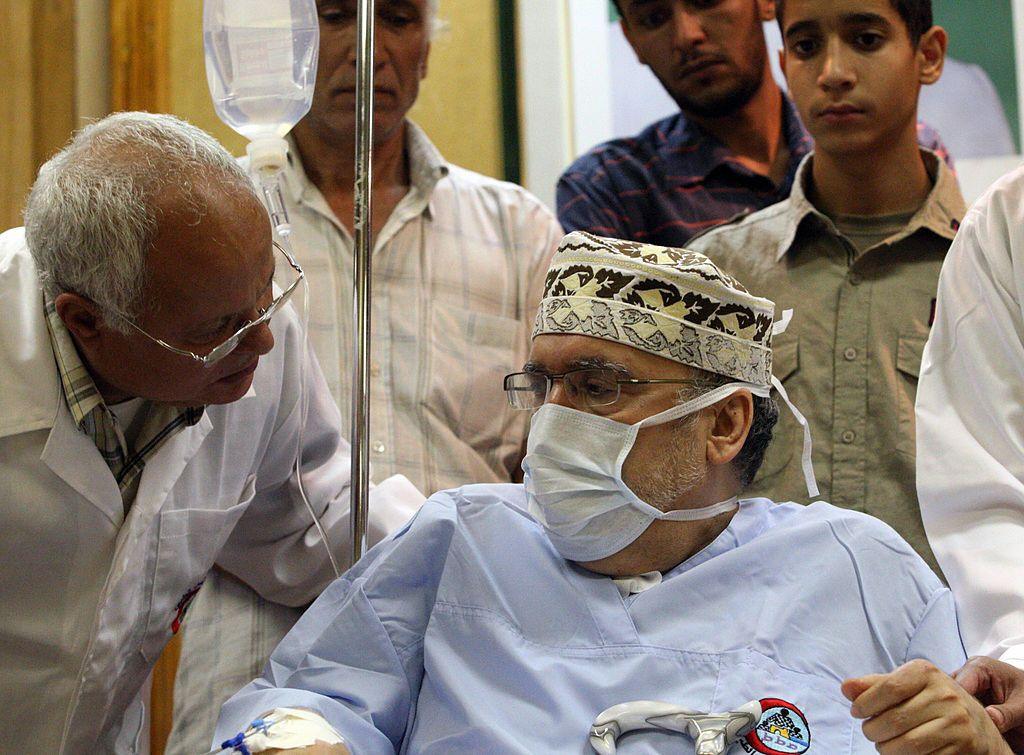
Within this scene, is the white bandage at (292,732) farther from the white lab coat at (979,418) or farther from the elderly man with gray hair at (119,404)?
the white lab coat at (979,418)

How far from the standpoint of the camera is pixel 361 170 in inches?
84.2

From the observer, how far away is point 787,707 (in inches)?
70.9

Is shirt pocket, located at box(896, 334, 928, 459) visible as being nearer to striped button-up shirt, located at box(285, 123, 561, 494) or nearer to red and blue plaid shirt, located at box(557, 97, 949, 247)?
red and blue plaid shirt, located at box(557, 97, 949, 247)

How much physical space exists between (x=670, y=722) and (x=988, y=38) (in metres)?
2.97

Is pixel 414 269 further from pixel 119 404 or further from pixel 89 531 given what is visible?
pixel 89 531

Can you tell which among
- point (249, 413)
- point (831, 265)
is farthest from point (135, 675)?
point (831, 265)

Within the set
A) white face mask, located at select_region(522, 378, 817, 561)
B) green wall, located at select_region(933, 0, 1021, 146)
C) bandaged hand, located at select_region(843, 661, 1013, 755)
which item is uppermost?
green wall, located at select_region(933, 0, 1021, 146)

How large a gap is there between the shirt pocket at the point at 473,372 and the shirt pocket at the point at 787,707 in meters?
1.11

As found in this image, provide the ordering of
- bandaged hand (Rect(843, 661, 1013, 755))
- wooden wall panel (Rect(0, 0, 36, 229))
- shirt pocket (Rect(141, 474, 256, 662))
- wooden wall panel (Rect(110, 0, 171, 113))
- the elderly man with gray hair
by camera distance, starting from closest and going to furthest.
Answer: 1. bandaged hand (Rect(843, 661, 1013, 755))
2. the elderly man with gray hair
3. shirt pocket (Rect(141, 474, 256, 662))
4. wooden wall panel (Rect(0, 0, 36, 229))
5. wooden wall panel (Rect(110, 0, 171, 113))

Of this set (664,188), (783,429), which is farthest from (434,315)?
(783,429)

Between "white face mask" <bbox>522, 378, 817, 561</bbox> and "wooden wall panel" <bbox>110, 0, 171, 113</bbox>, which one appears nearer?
"white face mask" <bbox>522, 378, 817, 561</bbox>

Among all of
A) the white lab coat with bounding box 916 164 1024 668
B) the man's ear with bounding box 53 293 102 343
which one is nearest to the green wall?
the white lab coat with bounding box 916 164 1024 668

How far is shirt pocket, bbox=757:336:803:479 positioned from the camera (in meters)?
2.64

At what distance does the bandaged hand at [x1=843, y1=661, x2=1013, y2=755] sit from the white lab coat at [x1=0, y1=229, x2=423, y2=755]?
106 centimetres
